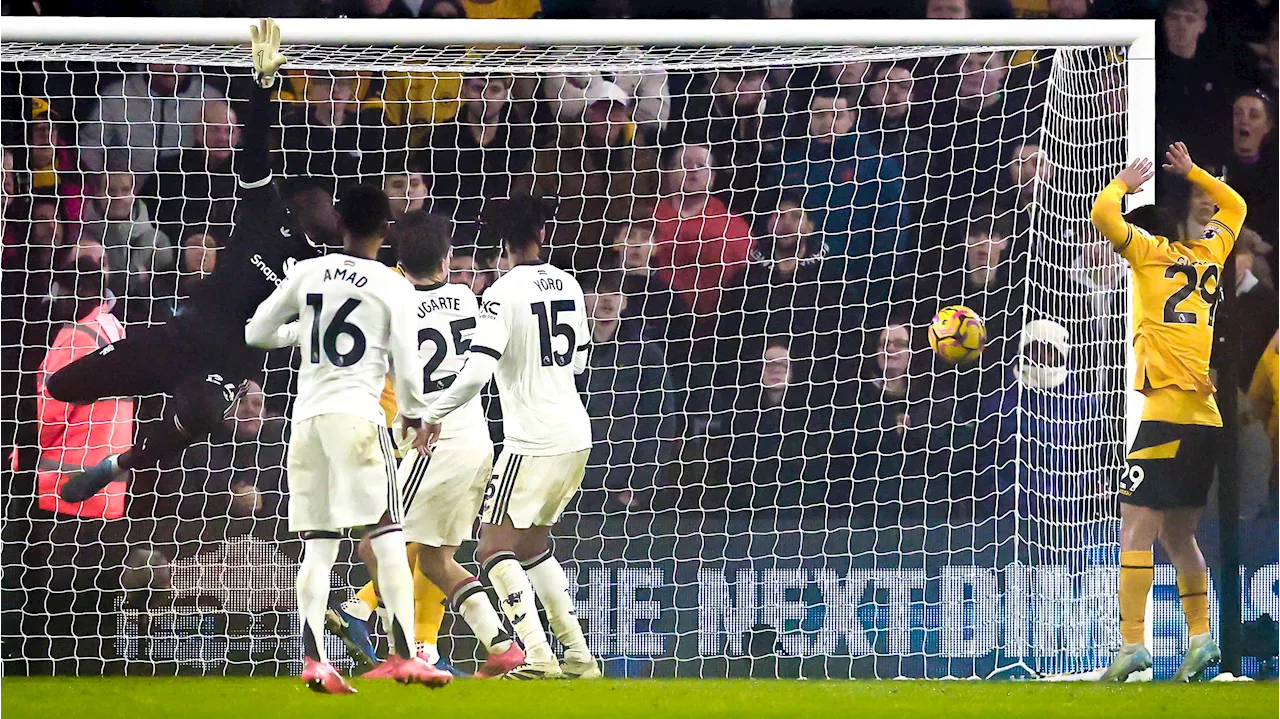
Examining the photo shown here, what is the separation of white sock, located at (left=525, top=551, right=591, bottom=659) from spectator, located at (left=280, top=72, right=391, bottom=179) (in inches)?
57.4

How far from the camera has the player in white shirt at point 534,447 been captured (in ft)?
14.1

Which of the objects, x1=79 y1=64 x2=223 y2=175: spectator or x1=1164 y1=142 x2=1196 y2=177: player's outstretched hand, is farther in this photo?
x1=79 y1=64 x2=223 y2=175: spectator

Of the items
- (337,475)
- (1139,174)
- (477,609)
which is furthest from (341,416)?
(1139,174)

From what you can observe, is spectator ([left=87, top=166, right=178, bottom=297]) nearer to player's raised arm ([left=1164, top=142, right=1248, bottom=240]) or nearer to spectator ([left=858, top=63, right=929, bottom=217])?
spectator ([left=858, top=63, right=929, bottom=217])

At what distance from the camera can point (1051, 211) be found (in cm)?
457

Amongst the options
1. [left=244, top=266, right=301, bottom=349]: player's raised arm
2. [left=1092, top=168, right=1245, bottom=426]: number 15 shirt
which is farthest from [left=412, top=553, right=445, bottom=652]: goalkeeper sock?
[left=1092, top=168, right=1245, bottom=426]: number 15 shirt

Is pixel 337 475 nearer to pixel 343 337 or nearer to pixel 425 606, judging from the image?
pixel 343 337

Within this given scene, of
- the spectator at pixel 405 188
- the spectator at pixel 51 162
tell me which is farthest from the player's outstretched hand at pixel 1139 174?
the spectator at pixel 51 162

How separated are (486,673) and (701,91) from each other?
2.07 m

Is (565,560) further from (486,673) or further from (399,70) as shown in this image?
(399,70)

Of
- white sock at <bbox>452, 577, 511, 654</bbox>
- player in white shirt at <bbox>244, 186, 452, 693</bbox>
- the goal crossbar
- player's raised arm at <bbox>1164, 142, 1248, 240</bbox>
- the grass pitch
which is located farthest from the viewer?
player's raised arm at <bbox>1164, 142, 1248, 240</bbox>

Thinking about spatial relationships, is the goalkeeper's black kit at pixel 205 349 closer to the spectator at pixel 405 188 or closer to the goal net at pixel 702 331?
the goal net at pixel 702 331

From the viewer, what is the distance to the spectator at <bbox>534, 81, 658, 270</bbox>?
15.4ft

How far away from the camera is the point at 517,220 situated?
4.50m
